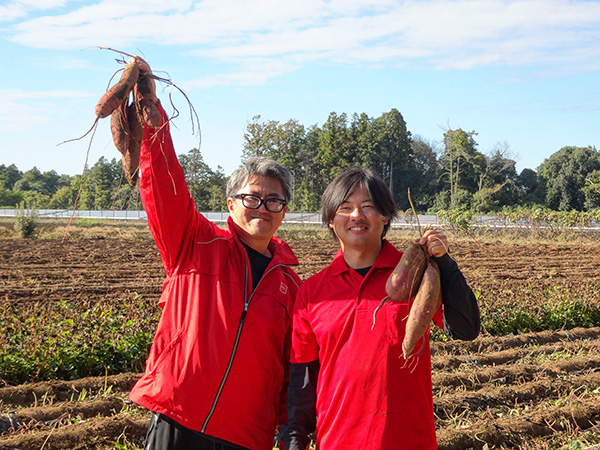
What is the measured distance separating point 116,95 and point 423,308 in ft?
4.75

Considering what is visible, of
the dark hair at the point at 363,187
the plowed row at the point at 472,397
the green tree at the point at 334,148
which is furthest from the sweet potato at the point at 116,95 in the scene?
the green tree at the point at 334,148

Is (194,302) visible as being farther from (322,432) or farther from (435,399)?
(435,399)

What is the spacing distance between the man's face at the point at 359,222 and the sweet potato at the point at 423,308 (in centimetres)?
27

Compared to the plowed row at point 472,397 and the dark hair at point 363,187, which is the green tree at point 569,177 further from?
the dark hair at point 363,187

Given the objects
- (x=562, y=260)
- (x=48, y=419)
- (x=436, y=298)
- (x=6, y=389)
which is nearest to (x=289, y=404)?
(x=436, y=298)

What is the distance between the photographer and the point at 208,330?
2125 millimetres

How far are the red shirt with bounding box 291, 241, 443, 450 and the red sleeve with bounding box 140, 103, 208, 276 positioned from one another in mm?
620

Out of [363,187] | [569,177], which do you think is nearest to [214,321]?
[363,187]

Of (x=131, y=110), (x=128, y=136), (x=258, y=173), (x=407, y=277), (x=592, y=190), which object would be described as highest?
(x=592, y=190)

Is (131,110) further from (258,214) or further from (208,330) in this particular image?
(208,330)

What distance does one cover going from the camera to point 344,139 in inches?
1743

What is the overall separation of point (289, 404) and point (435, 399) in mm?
2841

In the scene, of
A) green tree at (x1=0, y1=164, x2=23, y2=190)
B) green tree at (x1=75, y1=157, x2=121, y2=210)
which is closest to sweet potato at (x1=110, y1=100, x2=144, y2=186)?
green tree at (x1=75, y1=157, x2=121, y2=210)

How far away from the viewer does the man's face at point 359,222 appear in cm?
215
